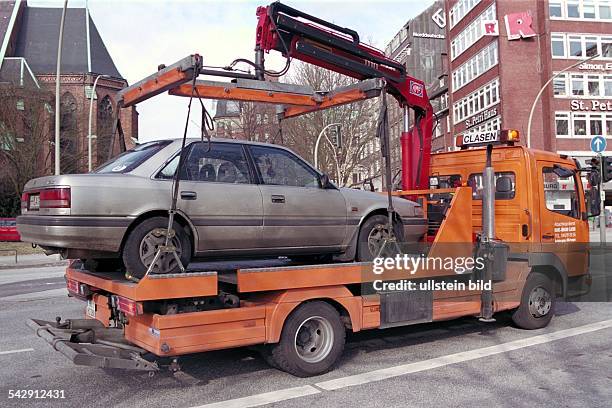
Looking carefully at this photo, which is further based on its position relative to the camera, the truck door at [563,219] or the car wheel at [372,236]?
the truck door at [563,219]

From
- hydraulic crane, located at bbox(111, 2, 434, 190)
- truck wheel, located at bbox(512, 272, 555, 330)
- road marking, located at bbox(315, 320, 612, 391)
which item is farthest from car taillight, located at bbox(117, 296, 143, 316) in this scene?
truck wheel, located at bbox(512, 272, 555, 330)

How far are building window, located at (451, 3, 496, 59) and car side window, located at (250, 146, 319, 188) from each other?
38791mm

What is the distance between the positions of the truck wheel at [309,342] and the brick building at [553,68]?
36958mm

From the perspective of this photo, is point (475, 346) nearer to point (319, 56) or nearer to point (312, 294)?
point (312, 294)

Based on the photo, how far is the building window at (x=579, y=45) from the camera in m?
40.0

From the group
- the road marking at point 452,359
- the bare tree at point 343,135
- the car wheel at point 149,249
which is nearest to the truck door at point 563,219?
the road marking at point 452,359

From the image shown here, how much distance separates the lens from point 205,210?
211 inches

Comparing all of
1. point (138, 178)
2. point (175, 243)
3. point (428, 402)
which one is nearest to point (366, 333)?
point (428, 402)

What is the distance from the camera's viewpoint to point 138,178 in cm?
519

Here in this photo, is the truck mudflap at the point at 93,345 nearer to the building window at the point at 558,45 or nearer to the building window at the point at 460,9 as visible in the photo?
A: the building window at the point at 558,45

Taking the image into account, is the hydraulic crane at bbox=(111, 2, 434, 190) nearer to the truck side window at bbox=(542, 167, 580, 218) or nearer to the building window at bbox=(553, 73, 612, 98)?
the truck side window at bbox=(542, 167, 580, 218)

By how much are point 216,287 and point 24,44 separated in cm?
5910

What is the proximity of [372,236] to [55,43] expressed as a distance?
57898mm

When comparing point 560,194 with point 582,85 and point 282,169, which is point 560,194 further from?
point 582,85
